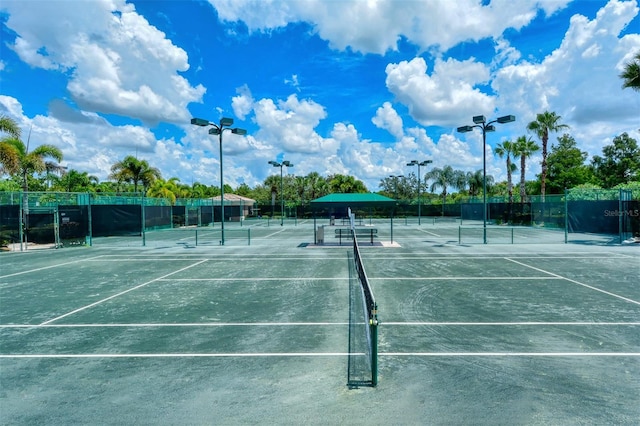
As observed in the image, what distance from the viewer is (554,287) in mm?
11430

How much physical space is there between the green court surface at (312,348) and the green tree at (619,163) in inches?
2234

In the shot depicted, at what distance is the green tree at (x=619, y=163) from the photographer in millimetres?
58000

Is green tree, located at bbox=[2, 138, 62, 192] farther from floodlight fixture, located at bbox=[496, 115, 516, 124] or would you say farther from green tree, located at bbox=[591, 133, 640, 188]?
green tree, located at bbox=[591, 133, 640, 188]

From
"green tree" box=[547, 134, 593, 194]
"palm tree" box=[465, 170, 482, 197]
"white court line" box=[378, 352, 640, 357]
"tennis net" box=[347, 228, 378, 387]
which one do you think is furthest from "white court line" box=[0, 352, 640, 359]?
"palm tree" box=[465, 170, 482, 197]

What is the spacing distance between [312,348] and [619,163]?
70720mm

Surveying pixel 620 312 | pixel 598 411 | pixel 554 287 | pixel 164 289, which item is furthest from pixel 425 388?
pixel 164 289

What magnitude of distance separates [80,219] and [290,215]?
142 ft

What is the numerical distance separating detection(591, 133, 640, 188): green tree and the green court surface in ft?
186

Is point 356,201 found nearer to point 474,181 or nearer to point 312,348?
point 312,348

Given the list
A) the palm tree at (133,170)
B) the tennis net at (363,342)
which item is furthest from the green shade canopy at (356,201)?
the palm tree at (133,170)

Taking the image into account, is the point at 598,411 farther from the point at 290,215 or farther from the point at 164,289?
the point at 290,215

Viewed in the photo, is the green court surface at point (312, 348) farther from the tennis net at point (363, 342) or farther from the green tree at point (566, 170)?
the green tree at point (566, 170)

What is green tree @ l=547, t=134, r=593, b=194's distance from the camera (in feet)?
183

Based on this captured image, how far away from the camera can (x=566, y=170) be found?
57688mm
